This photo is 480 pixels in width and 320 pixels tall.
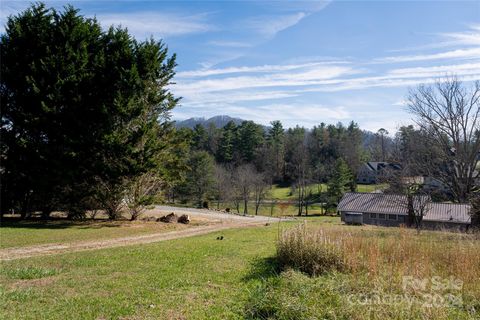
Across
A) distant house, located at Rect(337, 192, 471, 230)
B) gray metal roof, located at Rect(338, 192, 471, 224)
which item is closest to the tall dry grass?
gray metal roof, located at Rect(338, 192, 471, 224)

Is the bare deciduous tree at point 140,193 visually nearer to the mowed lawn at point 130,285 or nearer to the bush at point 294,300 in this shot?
the mowed lawn at point 130,285

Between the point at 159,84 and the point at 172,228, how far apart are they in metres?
9.86

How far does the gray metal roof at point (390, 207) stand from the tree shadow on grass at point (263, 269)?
97.0ft

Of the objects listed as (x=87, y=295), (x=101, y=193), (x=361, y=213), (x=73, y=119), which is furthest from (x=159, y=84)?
(x=361, y=213)

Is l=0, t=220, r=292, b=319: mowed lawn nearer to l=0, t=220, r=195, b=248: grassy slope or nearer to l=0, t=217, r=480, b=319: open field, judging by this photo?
l=0, t=217, r=480, b=319: open field

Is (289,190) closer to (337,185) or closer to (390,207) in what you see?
(337,185)

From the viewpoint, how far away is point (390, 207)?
4278 centimetres

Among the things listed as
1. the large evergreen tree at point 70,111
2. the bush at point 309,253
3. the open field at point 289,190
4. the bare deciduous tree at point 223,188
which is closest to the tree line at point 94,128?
the large evergreen tree at point 70,111

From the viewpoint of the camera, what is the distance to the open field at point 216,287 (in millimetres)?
5992

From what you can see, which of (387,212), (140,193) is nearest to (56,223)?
(140,193)

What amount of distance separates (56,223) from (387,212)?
116 ft

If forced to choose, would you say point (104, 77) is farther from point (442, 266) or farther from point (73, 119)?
point (442, 266)

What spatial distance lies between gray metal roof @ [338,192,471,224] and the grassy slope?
2565cm

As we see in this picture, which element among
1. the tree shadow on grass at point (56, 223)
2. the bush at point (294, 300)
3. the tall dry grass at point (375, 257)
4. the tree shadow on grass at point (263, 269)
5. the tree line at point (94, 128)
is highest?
the tree line at point (94, 128)
